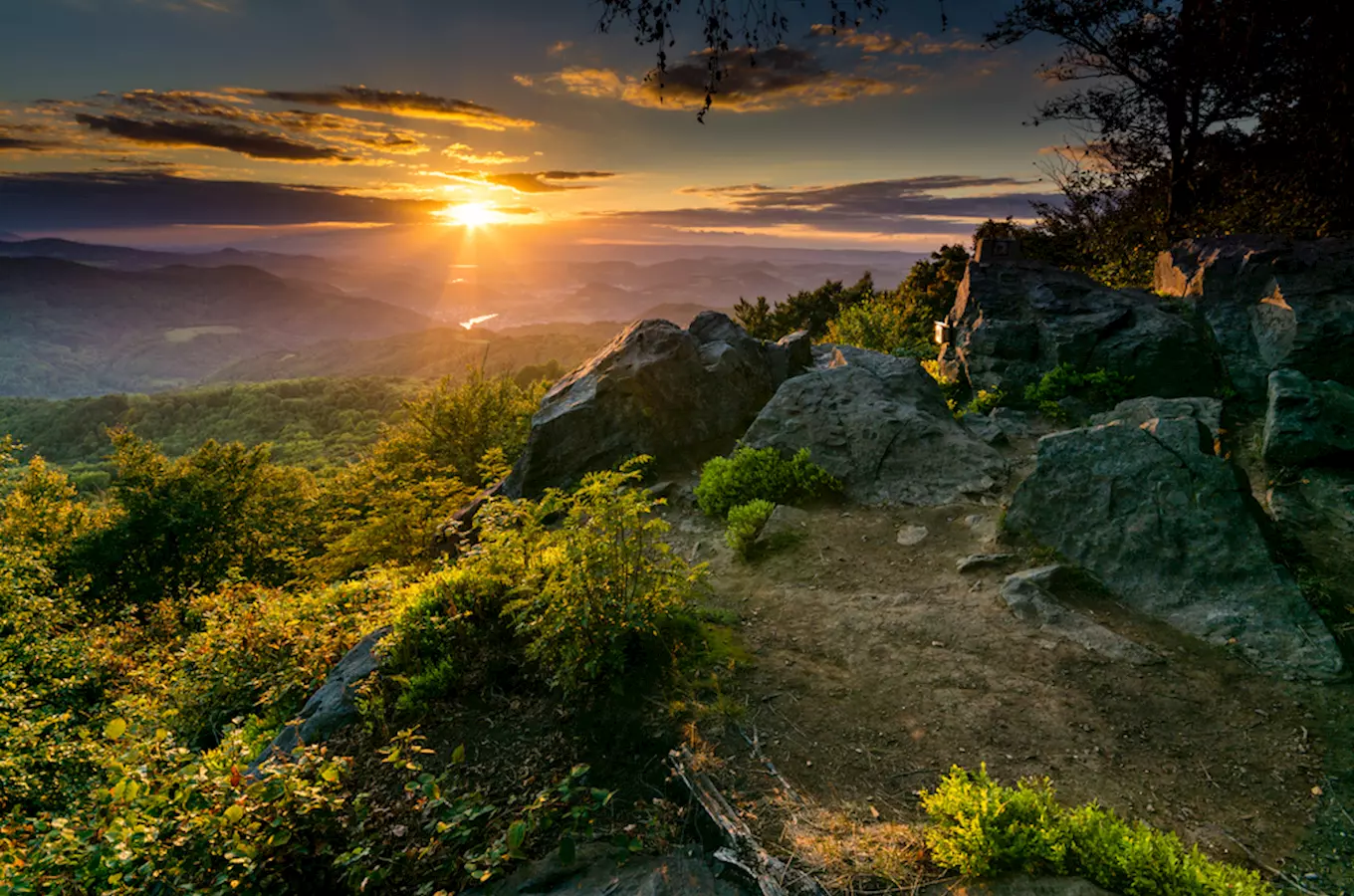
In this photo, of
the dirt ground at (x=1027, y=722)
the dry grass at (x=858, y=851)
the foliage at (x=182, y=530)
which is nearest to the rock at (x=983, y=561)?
the dirt ground at (x=1027, y=722)

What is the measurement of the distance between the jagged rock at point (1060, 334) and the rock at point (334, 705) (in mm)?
14126

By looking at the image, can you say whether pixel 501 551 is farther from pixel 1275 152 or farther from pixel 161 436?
pixel 161 436

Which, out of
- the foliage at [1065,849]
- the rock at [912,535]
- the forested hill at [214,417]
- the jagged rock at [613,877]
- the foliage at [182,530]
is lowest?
the forested hill at [214,417]

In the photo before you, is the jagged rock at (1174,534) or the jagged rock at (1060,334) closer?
the jagged rock at (1174,534)

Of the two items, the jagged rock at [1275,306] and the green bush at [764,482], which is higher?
the jagged rock at [1275,306]

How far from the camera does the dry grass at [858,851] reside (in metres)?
3.93

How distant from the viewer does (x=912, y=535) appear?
32.2 feet

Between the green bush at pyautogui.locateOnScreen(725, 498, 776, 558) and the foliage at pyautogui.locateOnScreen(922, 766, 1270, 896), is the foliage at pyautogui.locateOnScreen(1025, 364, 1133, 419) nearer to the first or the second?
the green bush at pyautogui.locateOnScreen(725, 498, 776, 558)

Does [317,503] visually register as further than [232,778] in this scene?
Yes

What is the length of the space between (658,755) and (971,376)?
13364 mm

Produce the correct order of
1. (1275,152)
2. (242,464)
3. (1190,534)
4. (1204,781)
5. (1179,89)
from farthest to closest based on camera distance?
1. (242,464)
2. (1179,89)
3. (1275,152)
4. (1190,534)
5. (1204,781)

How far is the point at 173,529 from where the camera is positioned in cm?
3062

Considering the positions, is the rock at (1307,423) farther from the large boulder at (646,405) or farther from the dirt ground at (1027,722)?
Result: the large boulder at (646,405)

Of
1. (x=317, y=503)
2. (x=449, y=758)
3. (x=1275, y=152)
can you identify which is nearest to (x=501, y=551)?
(x=449, y=758)
